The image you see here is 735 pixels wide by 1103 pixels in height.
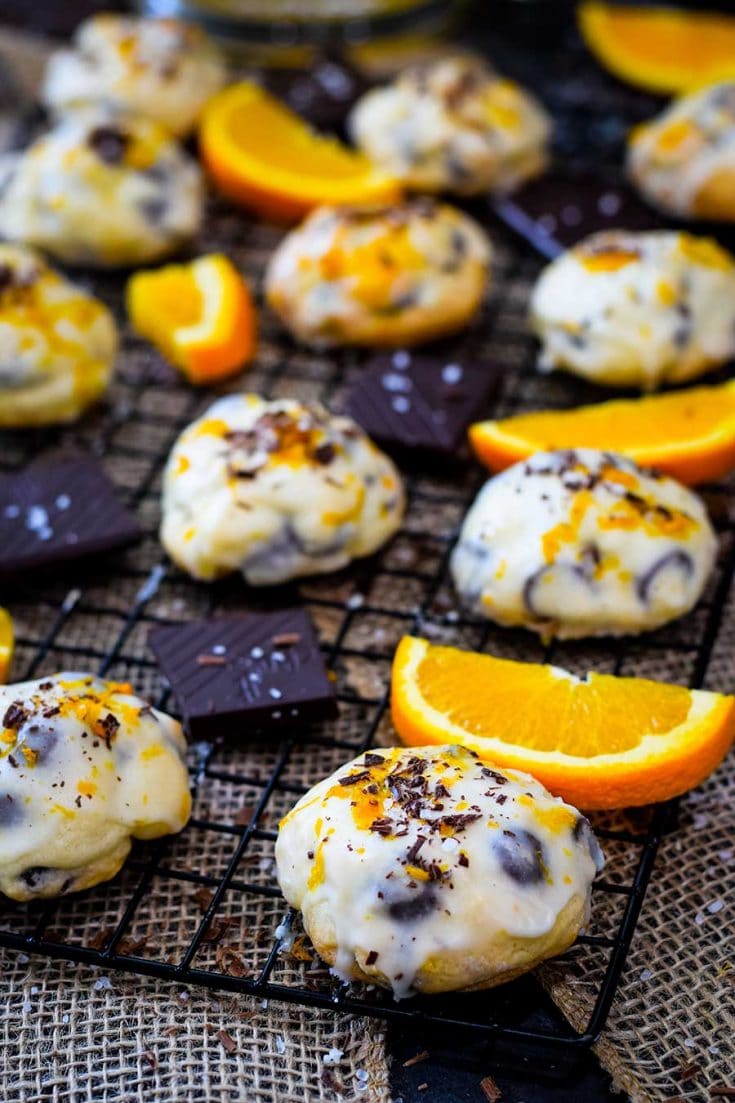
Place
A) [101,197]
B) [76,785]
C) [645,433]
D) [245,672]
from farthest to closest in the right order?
1. [101,197]
2. [645,433]
3. [245,672]
4. [76,785]

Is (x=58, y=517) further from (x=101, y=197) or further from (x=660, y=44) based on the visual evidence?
(x=660, y=44)

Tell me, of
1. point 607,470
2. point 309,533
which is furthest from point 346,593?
point 607,470

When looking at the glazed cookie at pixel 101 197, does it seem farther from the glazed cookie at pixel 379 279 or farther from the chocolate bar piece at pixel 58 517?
the chocolate bar piece at pixel 58 517

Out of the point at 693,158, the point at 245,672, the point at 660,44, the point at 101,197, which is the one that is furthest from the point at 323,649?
the point at 660,44

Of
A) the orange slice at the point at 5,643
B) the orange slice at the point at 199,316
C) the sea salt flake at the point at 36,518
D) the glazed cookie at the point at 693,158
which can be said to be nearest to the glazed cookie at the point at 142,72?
the orange slice at the point at 199,316

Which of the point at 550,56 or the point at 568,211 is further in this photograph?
the point at 550,56

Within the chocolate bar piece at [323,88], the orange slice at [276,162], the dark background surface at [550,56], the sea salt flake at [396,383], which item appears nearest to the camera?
the sea salt flake at [396,383]

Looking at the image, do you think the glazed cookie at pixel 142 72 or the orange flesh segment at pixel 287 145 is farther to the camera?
the glazed cookie at pixel 142 72

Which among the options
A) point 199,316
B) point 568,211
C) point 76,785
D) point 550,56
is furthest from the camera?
point 550,56
